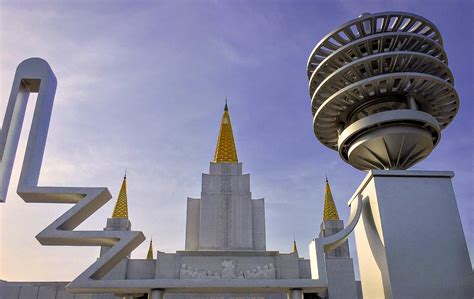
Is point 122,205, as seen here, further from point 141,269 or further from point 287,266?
point 287,266

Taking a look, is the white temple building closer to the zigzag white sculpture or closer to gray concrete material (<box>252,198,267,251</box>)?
Result: gray concrete material (<box>252,198,267,251</box>)

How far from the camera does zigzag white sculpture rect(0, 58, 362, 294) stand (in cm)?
1616

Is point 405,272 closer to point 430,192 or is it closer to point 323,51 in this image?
point 430,192

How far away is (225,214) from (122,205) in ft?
45.5

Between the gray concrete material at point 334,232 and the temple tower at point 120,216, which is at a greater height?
the temple tower at point 120,216

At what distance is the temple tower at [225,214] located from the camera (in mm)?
24562

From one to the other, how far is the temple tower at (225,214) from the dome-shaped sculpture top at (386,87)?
7733mm

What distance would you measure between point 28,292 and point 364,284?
1109 inches

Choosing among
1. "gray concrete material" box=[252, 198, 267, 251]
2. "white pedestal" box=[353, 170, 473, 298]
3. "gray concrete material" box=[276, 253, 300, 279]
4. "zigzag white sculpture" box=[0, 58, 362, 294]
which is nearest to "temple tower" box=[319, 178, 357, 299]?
"gray concrete material" box=[252, 198, 267, 251]

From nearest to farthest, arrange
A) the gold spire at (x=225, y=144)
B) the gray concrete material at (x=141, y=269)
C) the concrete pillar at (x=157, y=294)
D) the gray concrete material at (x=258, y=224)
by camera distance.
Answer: the concrete pillar at (x=157, y=294) → the gray concrete material at (x=141, y=269) → the gray concrete material at (x=258, y=224) → the gold spire at (x=225, y=144)

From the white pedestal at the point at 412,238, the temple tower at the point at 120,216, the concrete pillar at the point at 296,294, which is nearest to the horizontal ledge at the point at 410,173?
the white pedestal at the point at 412,238

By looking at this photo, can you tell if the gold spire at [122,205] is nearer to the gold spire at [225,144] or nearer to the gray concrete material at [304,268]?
the gold spire at [225,144]

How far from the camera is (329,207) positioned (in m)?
34.5

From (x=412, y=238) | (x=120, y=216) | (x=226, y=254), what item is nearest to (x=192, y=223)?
(x=226, y=254)
